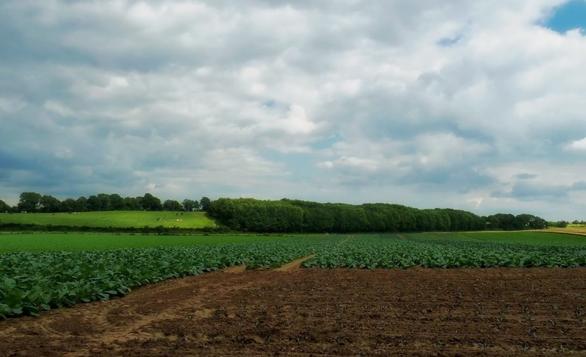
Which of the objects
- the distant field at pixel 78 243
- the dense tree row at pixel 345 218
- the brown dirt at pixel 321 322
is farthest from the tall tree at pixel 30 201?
the brown dirt at pixel 321 322

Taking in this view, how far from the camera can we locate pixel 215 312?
1358 centimetres

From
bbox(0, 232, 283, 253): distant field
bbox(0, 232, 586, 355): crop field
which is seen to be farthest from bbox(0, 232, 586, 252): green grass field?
bbox(0, 232, 586, 355): crop field

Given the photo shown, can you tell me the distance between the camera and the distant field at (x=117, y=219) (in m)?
94.2

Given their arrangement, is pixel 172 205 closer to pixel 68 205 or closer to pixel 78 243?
pixel 68 205

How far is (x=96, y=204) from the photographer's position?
481ft

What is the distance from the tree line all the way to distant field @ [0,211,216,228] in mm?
18412

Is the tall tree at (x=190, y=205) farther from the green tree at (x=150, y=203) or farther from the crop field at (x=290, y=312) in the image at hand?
the crop field at (x=290, y=312)

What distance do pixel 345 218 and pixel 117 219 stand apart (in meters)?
68.8

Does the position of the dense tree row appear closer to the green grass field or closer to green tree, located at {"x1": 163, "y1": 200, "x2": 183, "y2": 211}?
green tree, located at {"x1": 163, "y1": 200, "x2": 183, "y2": 211}

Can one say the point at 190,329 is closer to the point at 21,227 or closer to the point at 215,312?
the point at 215,312

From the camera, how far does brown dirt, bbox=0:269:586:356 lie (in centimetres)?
920

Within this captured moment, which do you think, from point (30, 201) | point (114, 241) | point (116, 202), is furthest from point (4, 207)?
point (114, 241)

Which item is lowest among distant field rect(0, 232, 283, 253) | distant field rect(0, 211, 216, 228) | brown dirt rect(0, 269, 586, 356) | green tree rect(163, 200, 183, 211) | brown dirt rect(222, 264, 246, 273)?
distant field rect(0, 232, 283, 253)

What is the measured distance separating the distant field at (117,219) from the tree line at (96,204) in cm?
1841
